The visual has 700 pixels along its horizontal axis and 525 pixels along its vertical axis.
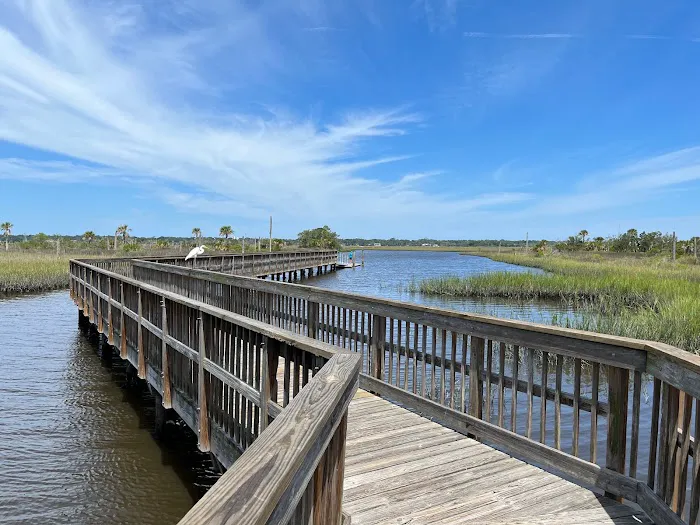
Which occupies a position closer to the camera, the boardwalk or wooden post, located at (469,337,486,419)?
the boardwalk

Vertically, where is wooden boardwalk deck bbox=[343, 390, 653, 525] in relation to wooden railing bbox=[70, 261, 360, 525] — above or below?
below

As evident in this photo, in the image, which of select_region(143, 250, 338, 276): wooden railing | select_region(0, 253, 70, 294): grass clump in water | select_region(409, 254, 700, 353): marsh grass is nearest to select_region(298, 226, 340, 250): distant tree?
select_region(143, 250, 338, 276): wooden railing

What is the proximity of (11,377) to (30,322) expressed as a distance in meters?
6.93

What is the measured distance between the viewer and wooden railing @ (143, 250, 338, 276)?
69.5 ft

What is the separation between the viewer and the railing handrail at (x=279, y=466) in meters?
1.07

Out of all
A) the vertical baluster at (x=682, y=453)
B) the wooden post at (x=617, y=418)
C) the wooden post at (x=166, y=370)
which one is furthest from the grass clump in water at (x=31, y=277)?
the vertical baluster at (x=682, y=453)

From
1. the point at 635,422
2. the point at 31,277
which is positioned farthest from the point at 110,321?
the point at 31,277

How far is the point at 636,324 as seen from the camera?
11.7 metres

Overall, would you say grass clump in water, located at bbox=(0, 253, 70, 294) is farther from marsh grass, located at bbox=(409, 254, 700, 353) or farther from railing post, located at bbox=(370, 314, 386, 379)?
railing post, located at bbox=(370, 314, 386, 379)

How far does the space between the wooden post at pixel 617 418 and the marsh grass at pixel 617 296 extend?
859 centimetres

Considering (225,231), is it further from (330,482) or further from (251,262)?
(330,482)

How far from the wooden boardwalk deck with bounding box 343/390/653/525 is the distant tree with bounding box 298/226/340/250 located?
89.8 meters

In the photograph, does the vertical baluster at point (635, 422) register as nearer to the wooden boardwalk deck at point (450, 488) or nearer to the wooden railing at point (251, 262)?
the wooden boardwalk deck at point (450, 488)

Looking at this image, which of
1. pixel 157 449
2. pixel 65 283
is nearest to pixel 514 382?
Result: pixel 157 449
